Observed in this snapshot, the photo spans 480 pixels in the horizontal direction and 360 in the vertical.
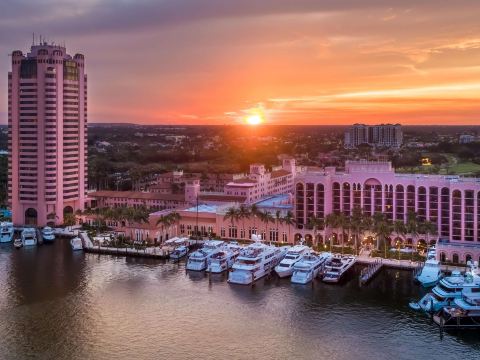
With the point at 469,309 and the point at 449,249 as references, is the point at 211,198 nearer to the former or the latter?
the point at 449,249

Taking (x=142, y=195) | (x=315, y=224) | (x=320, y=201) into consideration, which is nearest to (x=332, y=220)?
(x=315, y=224)

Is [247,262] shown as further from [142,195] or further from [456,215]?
[142,195]

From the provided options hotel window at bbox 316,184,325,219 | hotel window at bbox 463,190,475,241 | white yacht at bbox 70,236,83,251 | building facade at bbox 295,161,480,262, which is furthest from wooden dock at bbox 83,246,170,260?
hotel window at bbox 463,190,475,241

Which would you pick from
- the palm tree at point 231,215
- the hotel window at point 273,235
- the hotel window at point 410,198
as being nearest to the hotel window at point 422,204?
the hotel window at point 410,198

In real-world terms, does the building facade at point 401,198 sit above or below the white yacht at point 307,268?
above

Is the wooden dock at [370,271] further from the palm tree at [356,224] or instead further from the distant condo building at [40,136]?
the distant condo building at [40,136]

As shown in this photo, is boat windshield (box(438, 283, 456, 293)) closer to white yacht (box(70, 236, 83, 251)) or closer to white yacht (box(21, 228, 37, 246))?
white yacht (box(70, 236, 83, 251))

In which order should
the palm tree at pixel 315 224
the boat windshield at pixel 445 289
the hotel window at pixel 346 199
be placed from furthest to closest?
the hotel window at pixel 346 199, the palm tree at pixel 315 224, the boat windshield at pixel 445 289
